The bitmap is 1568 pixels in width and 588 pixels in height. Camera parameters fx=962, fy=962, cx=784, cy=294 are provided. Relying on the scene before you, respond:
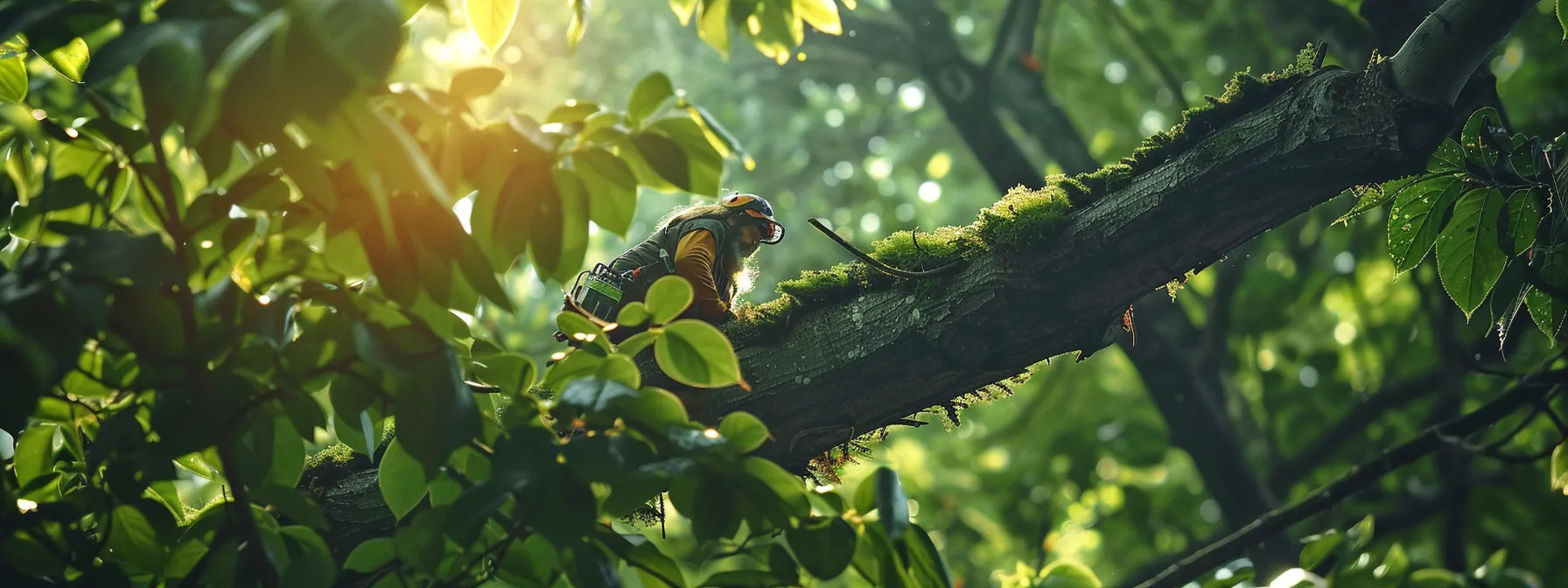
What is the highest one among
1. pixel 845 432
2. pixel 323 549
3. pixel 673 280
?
pixel 673 280

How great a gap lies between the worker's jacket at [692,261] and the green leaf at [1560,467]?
2.40 metres

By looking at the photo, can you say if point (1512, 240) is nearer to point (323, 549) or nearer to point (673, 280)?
point (673, 280)

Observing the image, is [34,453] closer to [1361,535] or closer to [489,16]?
[489,16]

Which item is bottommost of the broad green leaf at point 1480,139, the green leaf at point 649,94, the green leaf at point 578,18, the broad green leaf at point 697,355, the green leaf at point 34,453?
the green leaf at point 34,453

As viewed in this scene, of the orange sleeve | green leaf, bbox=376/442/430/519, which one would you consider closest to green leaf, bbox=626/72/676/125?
green leaf, bbox=376/442/430/519

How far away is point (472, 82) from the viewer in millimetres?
1258

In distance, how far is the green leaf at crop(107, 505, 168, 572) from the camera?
1.70 meters

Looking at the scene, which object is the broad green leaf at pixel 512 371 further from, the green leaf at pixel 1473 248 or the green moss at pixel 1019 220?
the green leaf at pixel 1473 248

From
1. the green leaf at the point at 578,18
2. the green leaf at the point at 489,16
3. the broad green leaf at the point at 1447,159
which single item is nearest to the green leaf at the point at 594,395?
the green leaf at the point at 578,18

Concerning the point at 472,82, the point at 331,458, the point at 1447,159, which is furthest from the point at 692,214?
the point at 472,82

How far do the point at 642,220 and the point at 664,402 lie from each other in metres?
9.83

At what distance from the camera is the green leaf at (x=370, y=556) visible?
5.24 ft

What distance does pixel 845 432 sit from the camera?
8.02ft

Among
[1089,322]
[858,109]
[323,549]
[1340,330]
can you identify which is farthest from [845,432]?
[1340,330]
